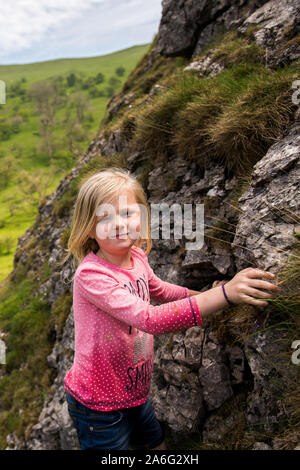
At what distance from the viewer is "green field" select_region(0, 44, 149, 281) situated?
236 ft

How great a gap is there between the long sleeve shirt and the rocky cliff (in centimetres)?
75

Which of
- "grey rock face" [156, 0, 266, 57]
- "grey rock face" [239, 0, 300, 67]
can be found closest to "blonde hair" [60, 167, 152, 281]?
"grey rock face" [239, 0, 300, 67]

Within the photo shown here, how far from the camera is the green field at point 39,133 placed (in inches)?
2832

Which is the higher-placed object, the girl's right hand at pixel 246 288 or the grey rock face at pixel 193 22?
the grey rock face at pixel 193 22

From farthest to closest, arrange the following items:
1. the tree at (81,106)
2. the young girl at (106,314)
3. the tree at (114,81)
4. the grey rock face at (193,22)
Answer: the tree at (114,81) → the tree at (81,106) → the grey rock face at (193,22) → the young girl at (106,314)

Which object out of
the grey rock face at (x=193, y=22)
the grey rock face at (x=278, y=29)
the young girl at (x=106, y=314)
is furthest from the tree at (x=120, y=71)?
the young girl at (x=106, y=314)

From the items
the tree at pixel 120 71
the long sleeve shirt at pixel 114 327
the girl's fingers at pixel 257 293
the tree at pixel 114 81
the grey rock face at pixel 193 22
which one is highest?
the tree at pixel 120 71

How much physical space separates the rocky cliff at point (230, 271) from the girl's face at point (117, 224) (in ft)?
3.39

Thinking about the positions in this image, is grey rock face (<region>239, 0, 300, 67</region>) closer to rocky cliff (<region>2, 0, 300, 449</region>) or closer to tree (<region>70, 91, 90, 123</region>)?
rocky cliff (<region>2, 0, 300, 449</region>)

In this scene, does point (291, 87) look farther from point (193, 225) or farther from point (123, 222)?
point (123, 222)

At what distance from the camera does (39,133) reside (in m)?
109

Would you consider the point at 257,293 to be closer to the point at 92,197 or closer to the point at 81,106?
the point at 92,197

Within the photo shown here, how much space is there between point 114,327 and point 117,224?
0.80 meters

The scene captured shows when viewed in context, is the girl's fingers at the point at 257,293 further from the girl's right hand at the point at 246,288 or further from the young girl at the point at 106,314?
the young girl at the point at 106,314
